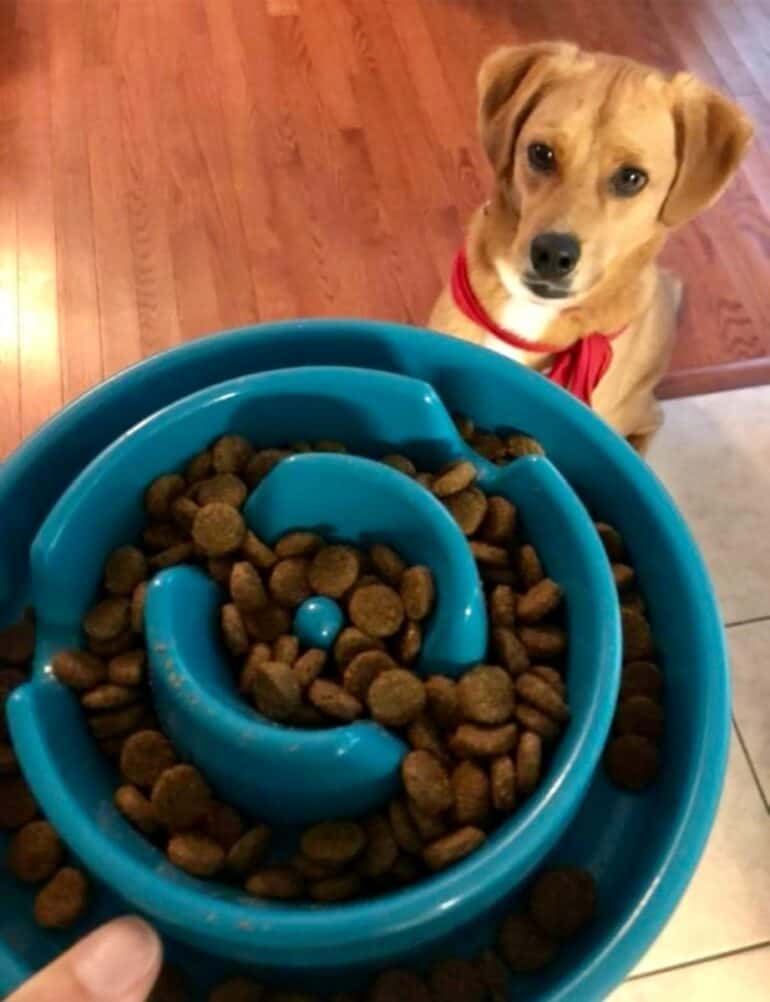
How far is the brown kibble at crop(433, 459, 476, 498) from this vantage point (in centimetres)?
80

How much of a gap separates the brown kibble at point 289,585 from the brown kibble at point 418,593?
75 mm

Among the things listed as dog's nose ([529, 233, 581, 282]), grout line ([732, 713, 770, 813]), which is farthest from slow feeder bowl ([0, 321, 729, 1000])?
grout line ([732, 713, 770, 813])

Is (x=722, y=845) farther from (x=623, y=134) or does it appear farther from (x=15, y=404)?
(x=15, y=404)

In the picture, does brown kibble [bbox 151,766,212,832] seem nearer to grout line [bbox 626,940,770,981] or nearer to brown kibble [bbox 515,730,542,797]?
brown kibble [bbox 515,730,542,797]

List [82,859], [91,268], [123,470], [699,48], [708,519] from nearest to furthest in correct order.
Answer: [82,859]
[123,470]
[708,519]
[91,268]
[699,48]

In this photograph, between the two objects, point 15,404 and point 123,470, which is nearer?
point 123,470

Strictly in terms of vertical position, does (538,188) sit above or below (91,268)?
above

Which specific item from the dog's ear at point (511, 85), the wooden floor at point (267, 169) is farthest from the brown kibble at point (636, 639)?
the wooden floor at point (267, 169)

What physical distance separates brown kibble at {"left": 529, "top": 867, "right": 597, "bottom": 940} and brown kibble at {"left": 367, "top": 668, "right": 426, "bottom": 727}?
0.46 ft

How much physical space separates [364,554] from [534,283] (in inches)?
16.3

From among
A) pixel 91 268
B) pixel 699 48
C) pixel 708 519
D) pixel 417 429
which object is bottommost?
pixel 708 519

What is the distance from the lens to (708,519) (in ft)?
4.38

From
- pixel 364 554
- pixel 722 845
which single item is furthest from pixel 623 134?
pixel 722 845

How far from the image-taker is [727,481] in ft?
4.49
